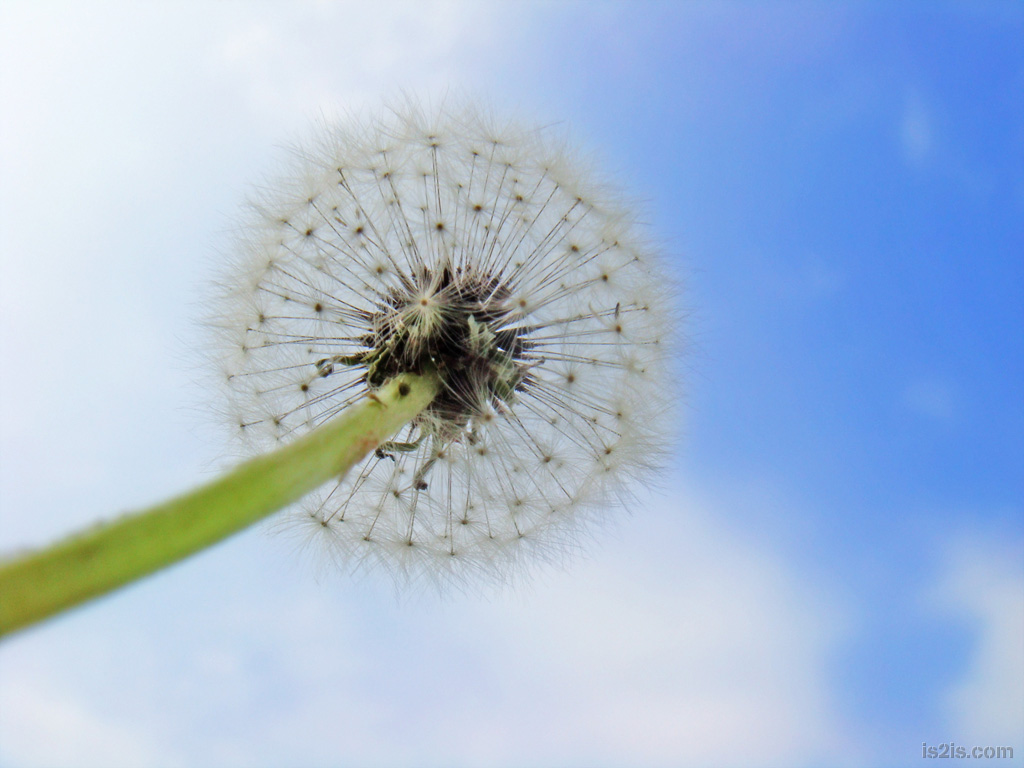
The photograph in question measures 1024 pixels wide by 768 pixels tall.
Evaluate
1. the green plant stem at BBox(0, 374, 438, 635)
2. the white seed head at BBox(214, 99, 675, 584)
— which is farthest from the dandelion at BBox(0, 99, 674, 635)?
the green plant stem at BBox(0, 374, 438, 635)

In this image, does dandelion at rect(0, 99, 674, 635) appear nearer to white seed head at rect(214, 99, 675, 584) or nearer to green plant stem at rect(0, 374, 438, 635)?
white seed head at rect(214, 99, 675, 584)

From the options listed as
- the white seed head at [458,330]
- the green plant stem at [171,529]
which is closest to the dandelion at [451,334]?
the white seed head at [458,330]

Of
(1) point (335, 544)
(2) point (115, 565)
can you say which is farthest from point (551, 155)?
(2) point (115, 565)

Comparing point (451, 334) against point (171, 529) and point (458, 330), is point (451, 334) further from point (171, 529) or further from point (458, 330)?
point (171, 529)

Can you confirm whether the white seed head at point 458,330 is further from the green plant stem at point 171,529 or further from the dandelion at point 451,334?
the green plant stem at point 171,529

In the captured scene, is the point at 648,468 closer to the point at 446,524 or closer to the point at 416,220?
the point at 446,524

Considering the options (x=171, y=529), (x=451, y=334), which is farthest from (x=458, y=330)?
(x=171, y=529)
